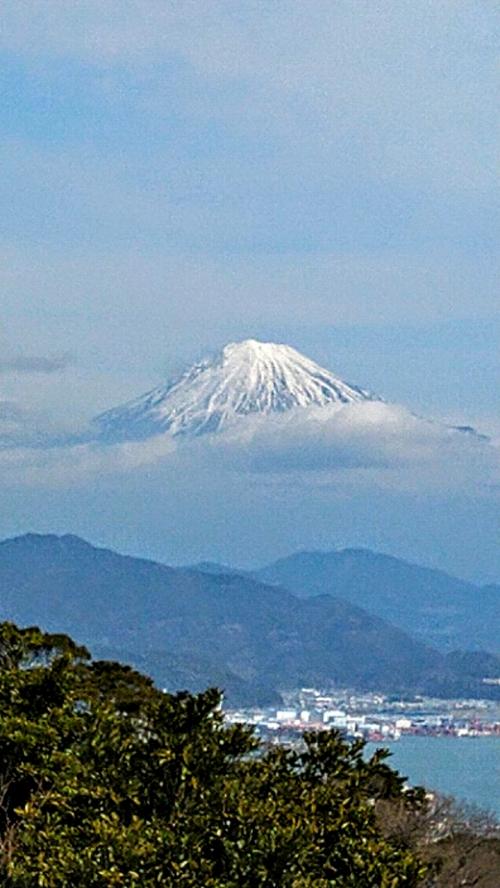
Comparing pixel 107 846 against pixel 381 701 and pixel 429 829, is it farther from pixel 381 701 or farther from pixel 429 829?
pixel 381 701

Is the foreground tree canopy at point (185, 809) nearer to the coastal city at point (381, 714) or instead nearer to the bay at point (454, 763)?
the bay at point (454, 763)

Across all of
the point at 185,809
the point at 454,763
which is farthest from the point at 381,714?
the point at 185,809

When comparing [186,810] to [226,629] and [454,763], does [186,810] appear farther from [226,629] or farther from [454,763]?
[226,629]

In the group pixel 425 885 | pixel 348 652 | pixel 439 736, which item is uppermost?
pixel 348 652

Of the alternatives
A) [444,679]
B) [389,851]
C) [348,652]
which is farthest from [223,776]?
[348,652]

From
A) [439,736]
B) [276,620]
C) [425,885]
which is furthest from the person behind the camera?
[276,620]

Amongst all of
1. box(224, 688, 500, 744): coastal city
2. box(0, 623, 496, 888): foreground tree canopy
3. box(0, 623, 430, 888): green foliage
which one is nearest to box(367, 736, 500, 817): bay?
box(224, 688, 500, 744): coastal city

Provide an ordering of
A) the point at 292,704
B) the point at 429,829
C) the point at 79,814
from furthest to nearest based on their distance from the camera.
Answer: the point at 292,704, the point at 429,829, the point at 79,814

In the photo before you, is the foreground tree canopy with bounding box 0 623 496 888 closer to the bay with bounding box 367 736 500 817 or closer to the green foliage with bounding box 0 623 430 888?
the green foliage with bounding box 0 623 430 888
